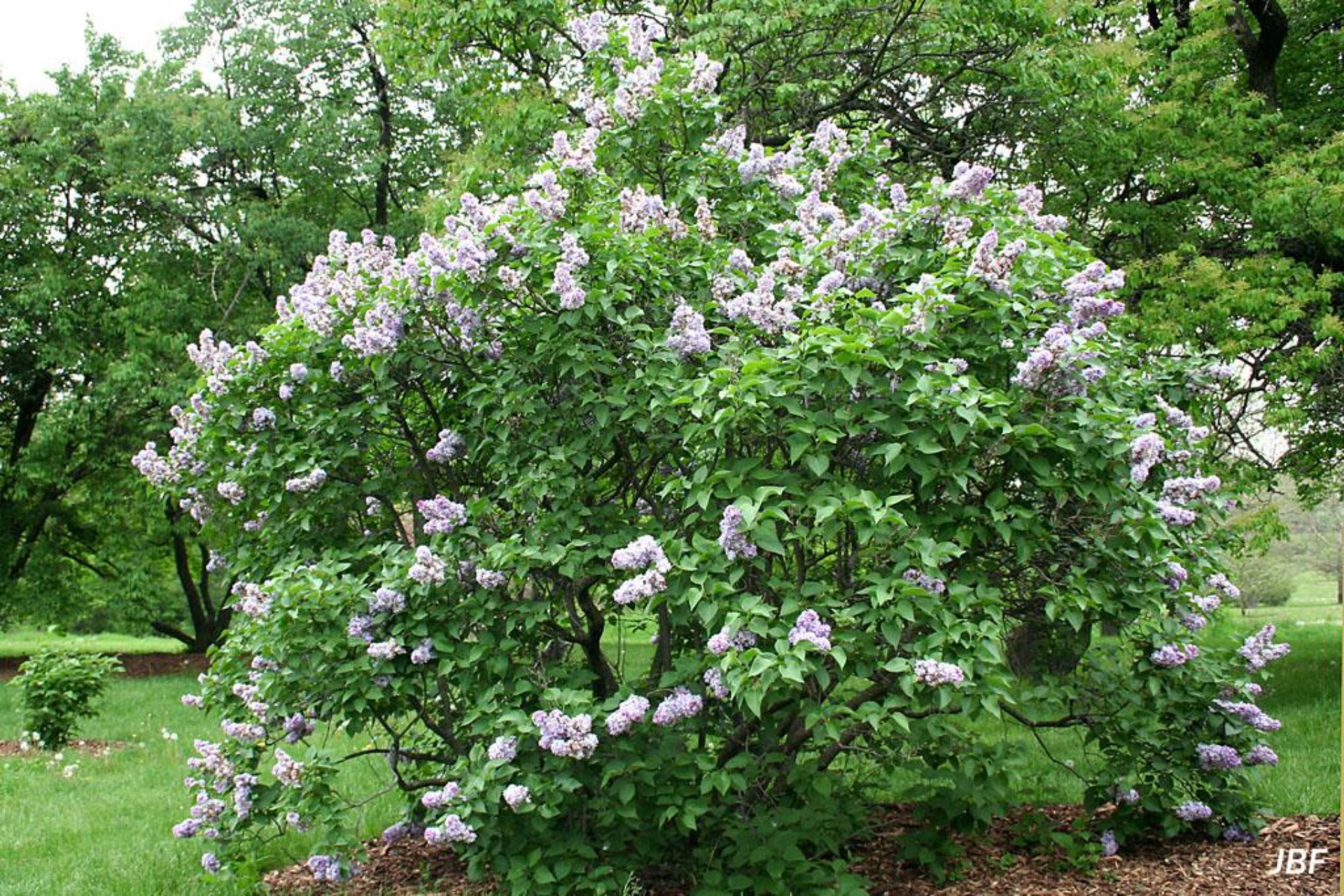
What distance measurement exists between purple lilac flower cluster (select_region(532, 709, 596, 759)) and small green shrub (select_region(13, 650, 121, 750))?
6.35m

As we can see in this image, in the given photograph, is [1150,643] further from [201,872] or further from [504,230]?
[201,872]

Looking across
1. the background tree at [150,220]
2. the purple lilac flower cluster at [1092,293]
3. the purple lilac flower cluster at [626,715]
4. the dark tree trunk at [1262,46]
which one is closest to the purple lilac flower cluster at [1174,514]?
the purple lilac flower cluster at [1092,293]

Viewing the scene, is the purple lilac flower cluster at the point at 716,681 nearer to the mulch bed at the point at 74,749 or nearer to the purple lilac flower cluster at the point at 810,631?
the purple lilac flower cluster at the point at 810,631

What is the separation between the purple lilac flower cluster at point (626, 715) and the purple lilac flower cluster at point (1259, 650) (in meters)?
2.69

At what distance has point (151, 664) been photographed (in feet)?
58.1

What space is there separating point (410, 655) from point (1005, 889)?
2547 millimetres

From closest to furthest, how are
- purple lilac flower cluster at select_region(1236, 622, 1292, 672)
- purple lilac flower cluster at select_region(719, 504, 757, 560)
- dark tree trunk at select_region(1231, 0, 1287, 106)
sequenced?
purple lilac flower cluster at select_region(719, 504, 757, 560) < purple lilac flower cluster at select_region(1236, 622, 1292, 672) < dark tree trunk at select_region(1231, 0, 1287, 106)

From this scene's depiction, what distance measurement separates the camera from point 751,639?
3.43 metres

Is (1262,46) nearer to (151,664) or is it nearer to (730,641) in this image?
(730,641)

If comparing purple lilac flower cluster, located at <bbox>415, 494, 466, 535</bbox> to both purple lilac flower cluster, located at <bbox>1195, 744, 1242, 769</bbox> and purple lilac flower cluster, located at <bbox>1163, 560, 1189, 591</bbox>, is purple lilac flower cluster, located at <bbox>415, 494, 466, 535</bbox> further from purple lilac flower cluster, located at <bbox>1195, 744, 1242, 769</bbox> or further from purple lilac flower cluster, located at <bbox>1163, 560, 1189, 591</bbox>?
purple lilac flower cluster, located at <bbox>1195, 744, 1242, 769</bbox>

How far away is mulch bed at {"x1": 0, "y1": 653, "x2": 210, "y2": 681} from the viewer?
53.9 feet

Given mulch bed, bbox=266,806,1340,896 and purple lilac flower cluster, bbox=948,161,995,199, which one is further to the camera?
mulch bed, bbox=266,806,1340,896

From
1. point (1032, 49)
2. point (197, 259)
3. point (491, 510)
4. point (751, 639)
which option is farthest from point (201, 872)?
point (197, 259)

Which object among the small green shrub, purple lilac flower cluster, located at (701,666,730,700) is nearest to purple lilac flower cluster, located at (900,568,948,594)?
purple lilac flower cluster, located at (701,666,730,700)
